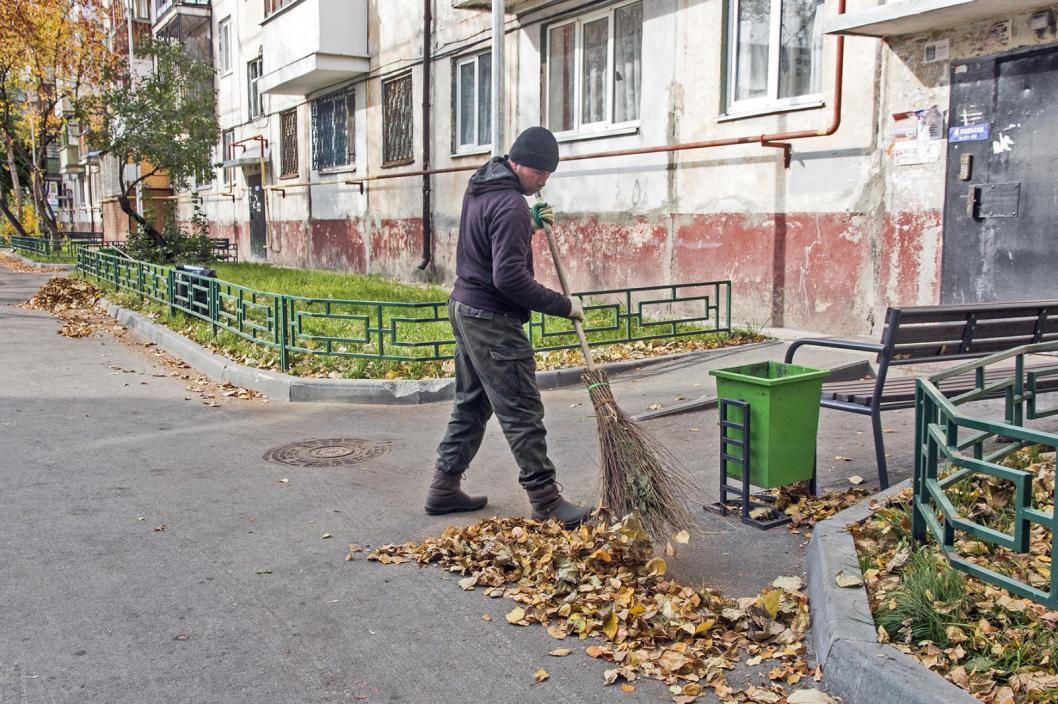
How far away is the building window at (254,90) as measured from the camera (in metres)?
27.3

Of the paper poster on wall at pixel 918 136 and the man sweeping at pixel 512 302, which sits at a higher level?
the paper poster on wall at pixel 918 136

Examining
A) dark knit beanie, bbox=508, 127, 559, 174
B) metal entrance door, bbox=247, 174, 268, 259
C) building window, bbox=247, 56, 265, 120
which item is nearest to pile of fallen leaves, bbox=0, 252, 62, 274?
metal entrance door, bbox=247, 174, 268, 259

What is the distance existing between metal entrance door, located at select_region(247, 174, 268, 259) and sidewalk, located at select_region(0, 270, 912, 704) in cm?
1943

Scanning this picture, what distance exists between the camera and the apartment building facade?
8.88 metres

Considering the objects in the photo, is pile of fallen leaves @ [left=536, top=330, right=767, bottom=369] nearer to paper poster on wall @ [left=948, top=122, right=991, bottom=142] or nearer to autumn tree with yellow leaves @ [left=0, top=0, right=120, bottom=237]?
paper poster on wall @ [left=948, top=122, right=991, bottom=142]

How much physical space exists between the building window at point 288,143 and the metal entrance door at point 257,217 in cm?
192

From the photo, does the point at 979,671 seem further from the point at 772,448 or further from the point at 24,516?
the point at 24,516

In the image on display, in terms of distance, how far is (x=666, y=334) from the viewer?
34.2ft

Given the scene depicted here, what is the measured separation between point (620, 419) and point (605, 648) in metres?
1.31

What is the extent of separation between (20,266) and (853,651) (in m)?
34.2

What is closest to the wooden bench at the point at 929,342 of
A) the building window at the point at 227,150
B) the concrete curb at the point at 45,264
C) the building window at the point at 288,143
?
the building window at the point at 288,143

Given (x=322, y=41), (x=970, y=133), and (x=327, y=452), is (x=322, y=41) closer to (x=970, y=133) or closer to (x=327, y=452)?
(x=970, y=133)

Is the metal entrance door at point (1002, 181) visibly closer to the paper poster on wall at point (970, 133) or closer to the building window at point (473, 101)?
the paper poster on wall at point (970, 133)

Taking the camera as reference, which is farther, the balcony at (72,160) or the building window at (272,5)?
the balcony at (72,160)
